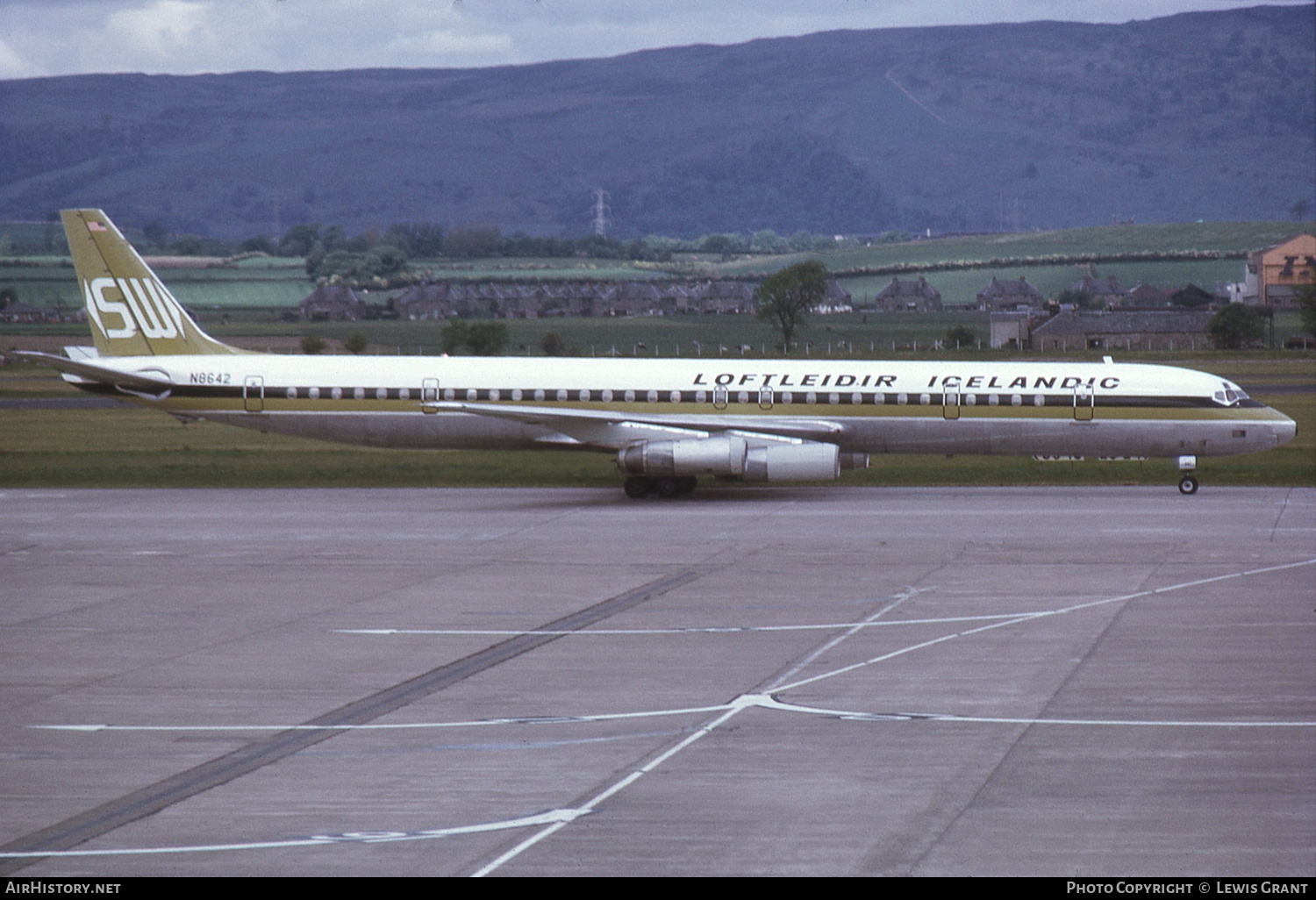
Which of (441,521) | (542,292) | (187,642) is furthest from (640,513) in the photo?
(542,292)

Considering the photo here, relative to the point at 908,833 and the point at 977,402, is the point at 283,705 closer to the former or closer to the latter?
the point at 908,833

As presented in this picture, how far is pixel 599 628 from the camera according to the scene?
858 inches

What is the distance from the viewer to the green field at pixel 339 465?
141 feet

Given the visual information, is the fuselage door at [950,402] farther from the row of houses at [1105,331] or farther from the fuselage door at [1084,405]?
the row of houses at [1105,331]

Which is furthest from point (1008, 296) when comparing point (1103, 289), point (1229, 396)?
point (1229, 396)

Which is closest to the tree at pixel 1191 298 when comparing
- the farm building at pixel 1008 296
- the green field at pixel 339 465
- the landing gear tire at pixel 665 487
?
the farm building at pixel 1008 296

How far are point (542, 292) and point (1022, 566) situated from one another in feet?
307

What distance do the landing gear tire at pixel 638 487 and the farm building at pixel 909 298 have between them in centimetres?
8270

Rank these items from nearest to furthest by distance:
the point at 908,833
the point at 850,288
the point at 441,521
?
the point at 908,833 < the point at 441,521 < the point at 850,288

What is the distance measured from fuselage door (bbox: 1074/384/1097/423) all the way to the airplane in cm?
3

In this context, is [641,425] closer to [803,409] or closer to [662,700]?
[803,409]

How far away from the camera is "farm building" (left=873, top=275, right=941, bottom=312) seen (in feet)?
395

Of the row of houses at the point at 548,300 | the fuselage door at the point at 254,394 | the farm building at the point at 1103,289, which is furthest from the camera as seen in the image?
the farm building at the point at 1103,289

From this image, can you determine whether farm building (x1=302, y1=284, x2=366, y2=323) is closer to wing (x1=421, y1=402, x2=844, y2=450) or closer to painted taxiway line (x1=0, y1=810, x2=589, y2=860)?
wing (x1=421, y1=402, x2=844, y2=450)
